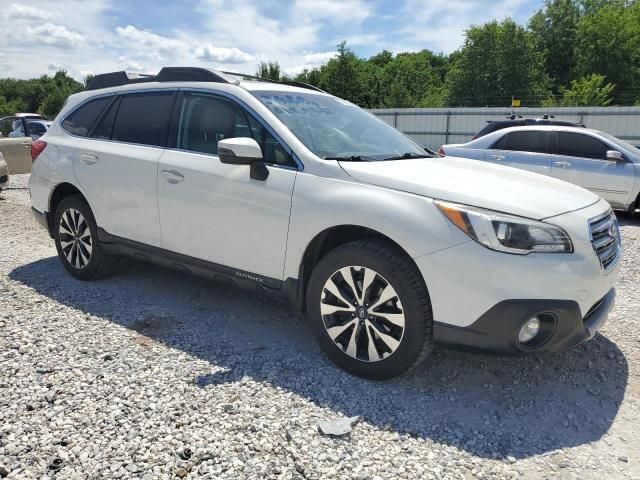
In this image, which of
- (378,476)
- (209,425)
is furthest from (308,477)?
(209,425)

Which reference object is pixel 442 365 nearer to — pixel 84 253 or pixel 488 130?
pixel 84 253

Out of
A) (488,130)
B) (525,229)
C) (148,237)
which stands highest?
(488,130)

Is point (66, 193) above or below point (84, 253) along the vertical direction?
above

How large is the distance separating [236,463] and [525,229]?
1776 mm

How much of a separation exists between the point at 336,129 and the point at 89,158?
7.31ft

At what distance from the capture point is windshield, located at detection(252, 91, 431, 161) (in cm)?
341

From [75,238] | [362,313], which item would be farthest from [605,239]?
[75,238]

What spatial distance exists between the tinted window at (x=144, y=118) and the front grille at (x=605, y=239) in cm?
303

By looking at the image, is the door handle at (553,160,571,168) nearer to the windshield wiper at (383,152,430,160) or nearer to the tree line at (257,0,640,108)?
the windshield wiper at (383,152,430,160)

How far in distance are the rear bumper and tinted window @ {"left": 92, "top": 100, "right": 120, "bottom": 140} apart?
3.29m

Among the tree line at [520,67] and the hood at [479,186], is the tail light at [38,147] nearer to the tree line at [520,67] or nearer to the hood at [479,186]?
the hood at [479,186]

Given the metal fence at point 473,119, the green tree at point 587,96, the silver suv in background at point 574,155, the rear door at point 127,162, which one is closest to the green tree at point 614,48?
the green tree at point 587,96

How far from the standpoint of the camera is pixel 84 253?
4.68 meters

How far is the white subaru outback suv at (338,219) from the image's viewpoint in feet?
8.62
